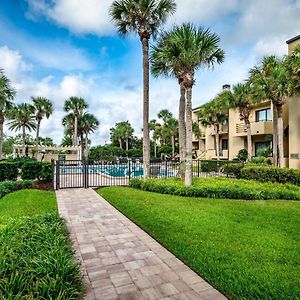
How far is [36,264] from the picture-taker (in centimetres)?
349

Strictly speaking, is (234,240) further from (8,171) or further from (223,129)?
(223,129)

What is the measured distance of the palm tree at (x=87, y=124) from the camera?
141ft

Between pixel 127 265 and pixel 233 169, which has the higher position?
pixel 233 169

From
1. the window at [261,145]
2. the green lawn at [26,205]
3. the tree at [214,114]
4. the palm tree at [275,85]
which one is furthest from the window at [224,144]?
the green lawn at [26,205]

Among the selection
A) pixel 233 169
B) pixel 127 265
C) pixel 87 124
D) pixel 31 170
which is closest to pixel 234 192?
pixel 233 169

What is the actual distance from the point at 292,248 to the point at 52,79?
18.8m

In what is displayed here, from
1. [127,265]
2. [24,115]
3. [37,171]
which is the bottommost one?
[127,265]

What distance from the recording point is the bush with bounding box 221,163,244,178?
1653 cm

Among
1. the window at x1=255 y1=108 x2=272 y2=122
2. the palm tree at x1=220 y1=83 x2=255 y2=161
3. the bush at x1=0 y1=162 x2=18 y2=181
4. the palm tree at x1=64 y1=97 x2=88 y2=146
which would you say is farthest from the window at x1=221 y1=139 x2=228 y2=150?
the bush at x1=0 y1=162 x2=18 y2=181

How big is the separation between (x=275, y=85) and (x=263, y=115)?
897cm

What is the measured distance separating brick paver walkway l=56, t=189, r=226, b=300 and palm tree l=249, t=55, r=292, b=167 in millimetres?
15502

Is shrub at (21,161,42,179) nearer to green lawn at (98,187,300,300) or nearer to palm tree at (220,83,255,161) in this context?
green lawn at (98,187,300,300)

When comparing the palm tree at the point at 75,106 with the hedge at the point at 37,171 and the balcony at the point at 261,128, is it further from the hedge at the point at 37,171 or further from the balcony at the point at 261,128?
the hedge at the point at 37,171

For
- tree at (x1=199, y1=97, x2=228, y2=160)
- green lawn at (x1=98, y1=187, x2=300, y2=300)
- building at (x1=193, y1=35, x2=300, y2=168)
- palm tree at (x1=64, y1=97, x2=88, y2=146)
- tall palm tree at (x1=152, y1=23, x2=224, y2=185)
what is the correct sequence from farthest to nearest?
palm tree at (x1=64, y1=97, x2=88, y2=146), tree at (x1=199, y1=97, x2=228, y2=160), building at (x1=193, y1=35, x2=300, y2=168), tall palm tree at (x1=152, y1=23, x2=224, y2=185), green lawn at (x1=98, y1=187, x2=300, y2=300)
